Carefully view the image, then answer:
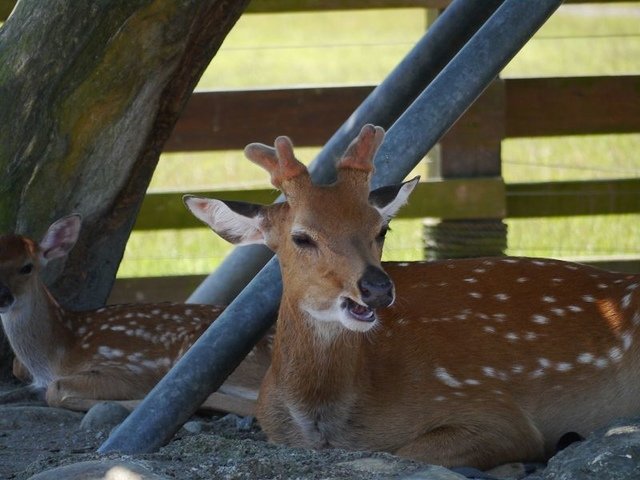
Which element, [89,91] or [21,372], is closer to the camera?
[89,91]

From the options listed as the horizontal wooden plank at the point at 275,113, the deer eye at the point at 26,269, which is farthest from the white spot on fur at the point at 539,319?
the horizontal wooden plank at the point at 275,113

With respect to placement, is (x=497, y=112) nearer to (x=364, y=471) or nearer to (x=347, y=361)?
(x=347, y=361)

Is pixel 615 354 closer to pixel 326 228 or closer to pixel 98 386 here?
pixel 326 228

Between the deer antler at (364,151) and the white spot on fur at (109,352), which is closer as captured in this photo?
the deer antler at (364,151)

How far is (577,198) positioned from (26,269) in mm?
3467

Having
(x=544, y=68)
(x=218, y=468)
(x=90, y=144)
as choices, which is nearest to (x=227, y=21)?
(x=90, y=144)

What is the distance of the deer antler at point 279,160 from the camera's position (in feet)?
15.8

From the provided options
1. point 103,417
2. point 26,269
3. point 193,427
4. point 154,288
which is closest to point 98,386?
point 26,269

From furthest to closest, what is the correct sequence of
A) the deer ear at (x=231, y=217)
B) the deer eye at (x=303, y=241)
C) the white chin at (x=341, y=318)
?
1. the deer ear at (x=231, y=217)
2. the deer eye at (x=303, y=241)
3. the white chin at (x=341, y=318)

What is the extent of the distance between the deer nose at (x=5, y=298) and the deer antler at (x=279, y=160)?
7.05ft

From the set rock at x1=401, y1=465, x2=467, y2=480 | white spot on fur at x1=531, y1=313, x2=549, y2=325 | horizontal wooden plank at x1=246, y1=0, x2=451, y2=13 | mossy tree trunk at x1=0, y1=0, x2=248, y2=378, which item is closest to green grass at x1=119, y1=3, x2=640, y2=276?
horizontal wooden plank at x1=246, y1=0, x2=451, y2=13

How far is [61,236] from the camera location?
6219 mm

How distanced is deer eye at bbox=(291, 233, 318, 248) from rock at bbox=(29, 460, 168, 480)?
1.15 meters

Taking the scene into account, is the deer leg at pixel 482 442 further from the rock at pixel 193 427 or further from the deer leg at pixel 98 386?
the deer leg at pixel 98 386
